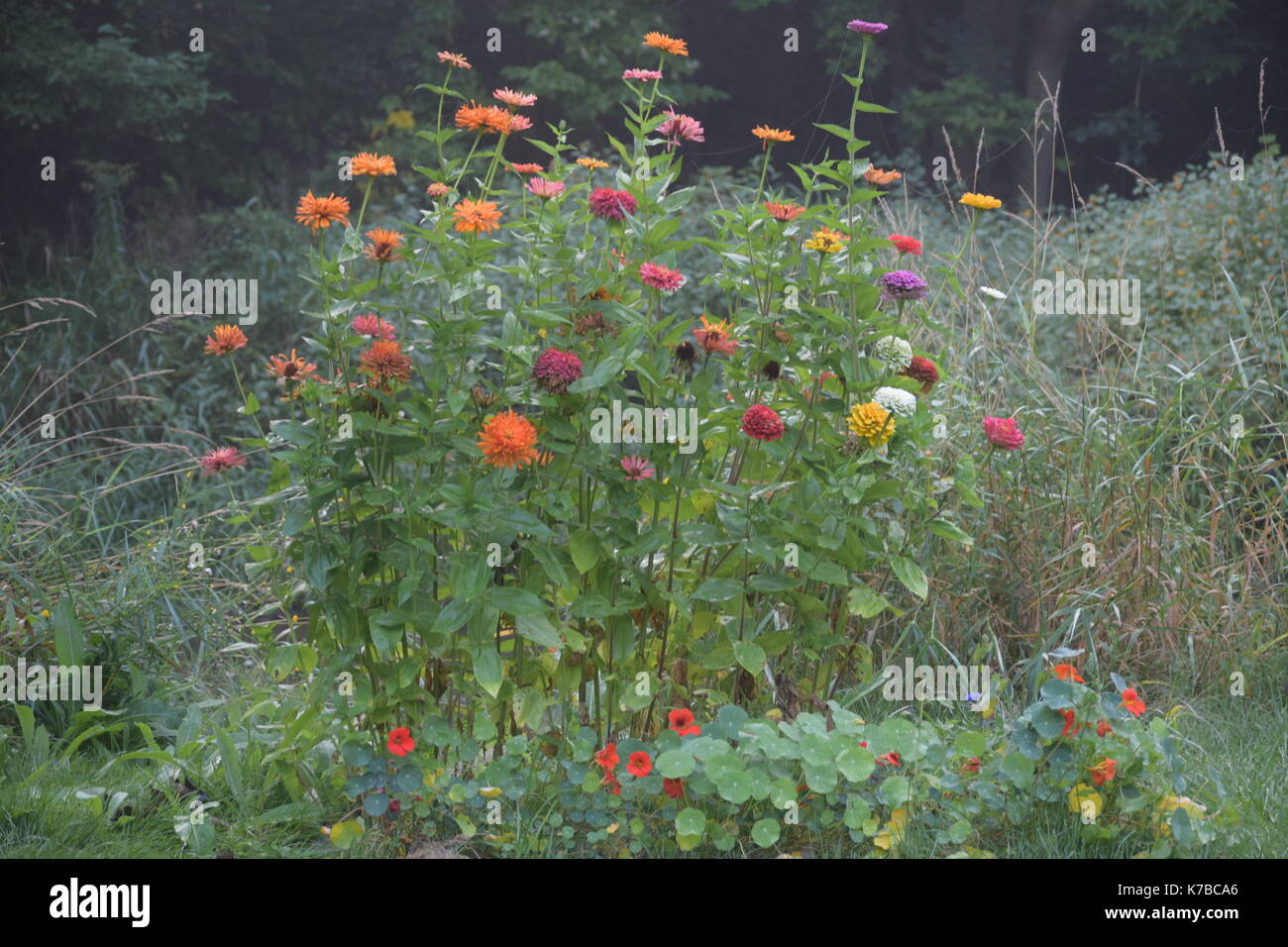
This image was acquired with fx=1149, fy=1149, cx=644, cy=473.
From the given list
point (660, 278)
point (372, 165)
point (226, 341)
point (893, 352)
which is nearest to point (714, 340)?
point (660, 278)

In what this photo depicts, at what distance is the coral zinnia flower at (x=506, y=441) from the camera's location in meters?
2.10

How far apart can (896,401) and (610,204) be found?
70cm

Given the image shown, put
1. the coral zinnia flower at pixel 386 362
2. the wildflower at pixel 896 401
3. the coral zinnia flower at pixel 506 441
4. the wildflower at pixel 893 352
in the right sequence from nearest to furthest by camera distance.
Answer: the coral zinnia flower at pixel 506 441 < the coral zinnia flower at pixel 386 362 < the wildflower at pixel 896 401 < the wildflower at pixel 893 352

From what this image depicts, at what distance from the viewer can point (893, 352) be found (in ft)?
8.13

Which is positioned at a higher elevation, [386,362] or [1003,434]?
[386,362]

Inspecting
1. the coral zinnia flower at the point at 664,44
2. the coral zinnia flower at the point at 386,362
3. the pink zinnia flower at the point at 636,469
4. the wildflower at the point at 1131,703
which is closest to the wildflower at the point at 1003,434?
the wildflower at the point at 1131,703

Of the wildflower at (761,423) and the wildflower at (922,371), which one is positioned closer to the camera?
the wildflower at (761,423)

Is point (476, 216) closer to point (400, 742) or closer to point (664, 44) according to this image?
point (664, 44)

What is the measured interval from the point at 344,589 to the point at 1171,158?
14377 mm

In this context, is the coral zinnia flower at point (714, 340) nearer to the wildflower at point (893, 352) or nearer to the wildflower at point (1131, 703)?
the wildflower at point (893, 352)

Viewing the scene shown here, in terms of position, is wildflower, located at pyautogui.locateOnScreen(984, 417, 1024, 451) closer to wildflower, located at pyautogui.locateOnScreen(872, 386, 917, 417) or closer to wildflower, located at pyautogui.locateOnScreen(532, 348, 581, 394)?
wildflower, located at pyautogui.locateOnScreen(872, 386, 917, 417)

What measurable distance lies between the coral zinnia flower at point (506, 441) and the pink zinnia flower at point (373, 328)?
→ 14.5 inches

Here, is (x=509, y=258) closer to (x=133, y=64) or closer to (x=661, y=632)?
(x=133, y=64)

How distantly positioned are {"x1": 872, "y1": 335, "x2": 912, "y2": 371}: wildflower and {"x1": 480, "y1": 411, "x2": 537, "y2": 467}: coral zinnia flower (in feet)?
2.72
